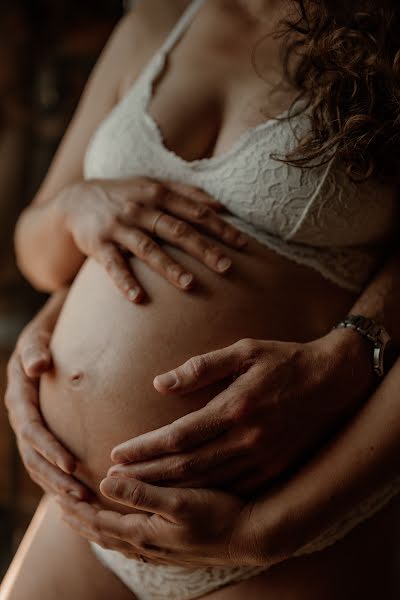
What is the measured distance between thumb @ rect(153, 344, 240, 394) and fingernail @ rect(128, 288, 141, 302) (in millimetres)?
127

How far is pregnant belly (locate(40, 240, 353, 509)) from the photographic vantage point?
0.73 metres

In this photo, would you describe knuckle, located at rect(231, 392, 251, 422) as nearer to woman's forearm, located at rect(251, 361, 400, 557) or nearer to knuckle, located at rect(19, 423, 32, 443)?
woman's forearm, located at rect(251, 361, 400, 557)

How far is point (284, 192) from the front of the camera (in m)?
0.76

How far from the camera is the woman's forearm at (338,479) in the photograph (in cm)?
67

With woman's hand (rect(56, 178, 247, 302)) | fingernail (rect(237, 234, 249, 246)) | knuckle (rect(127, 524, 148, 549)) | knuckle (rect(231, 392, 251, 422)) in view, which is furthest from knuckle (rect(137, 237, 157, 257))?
knuckle (rect(127, 524, 148, 549))

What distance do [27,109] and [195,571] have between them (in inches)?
62.3

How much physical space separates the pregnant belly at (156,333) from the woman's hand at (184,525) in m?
0.07

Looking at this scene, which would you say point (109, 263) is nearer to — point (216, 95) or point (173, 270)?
point (173, 270)

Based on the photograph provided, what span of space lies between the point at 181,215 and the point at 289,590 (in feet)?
1.60

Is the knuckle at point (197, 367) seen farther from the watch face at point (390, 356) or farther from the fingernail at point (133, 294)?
the watch face at point (390, 356)

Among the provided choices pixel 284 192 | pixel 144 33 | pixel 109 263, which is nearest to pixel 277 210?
pixel 284 192

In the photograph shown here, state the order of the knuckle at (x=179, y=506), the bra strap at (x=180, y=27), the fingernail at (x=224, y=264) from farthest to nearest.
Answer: the bra strap at (x=180, y=27), the fingernail at (x=224, y=264), the knuckle at (x=179, y=506)

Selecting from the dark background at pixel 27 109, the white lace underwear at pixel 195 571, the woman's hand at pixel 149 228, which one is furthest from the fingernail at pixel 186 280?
the dark background at pixel 27 109

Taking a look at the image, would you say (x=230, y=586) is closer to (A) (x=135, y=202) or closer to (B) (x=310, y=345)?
(B) (x=310, y=345)
